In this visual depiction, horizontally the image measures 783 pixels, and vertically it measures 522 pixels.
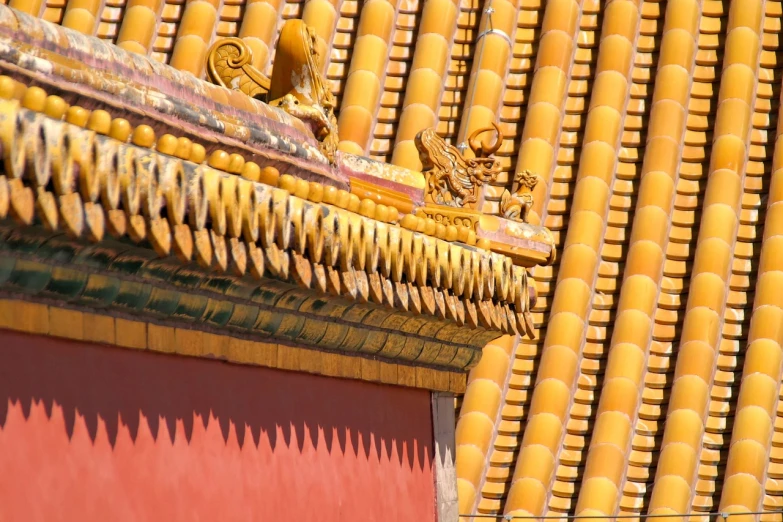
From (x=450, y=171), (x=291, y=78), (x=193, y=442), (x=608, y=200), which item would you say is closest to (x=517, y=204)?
(x=450, y=171)

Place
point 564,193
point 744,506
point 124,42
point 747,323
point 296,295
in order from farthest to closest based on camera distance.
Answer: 1. point 124,42
2. point 564,193
3. point 747,323
4. point 744,506
5. point 296,295

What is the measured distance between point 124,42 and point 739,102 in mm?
3866

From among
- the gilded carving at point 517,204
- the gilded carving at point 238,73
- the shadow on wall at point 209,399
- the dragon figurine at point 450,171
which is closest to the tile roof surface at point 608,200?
the gilded carving at point 517,204

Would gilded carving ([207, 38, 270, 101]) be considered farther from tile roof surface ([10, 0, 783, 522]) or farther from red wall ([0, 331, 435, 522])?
tile roof surface ([10, 0, 783, 522])

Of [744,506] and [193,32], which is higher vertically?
[193,32]

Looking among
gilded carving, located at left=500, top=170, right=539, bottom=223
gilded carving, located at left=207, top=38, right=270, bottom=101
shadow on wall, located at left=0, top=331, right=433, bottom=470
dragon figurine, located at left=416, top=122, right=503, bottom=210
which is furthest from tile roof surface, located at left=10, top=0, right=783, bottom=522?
gilded carving, located at left=207, top=38, right=270, bottom=101

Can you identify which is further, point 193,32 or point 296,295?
point 193,32

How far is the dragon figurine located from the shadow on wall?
2.47 feet

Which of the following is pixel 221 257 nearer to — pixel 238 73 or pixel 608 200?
pixel 238 73

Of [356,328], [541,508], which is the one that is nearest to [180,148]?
[356,328]

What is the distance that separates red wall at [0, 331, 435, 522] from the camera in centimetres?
391

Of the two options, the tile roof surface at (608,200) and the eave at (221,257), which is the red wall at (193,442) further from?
the tile roof surface at (608,200)

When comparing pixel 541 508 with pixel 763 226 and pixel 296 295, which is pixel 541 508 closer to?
pixel 763 226

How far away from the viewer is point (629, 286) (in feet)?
30.2
